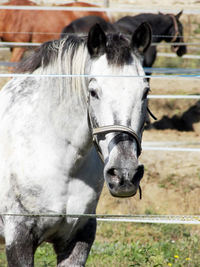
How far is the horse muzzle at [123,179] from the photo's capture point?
2172mm

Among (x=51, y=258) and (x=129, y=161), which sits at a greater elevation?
(x=129, y=161)

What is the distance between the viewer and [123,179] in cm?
218

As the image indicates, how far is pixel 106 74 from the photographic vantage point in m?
2.33

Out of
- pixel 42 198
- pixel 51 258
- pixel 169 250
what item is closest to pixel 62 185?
pixel 42 198

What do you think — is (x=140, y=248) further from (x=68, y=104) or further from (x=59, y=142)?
(x=68, y=104)

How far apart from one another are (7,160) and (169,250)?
187 cm

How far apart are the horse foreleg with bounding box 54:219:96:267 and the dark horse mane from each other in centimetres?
88

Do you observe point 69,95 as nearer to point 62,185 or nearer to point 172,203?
point 62,185

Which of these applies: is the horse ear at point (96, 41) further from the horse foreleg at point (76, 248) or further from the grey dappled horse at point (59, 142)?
the horse foreleg at point (76, 248)

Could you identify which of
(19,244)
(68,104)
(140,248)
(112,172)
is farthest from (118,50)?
(140,248)

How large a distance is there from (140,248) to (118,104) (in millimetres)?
1969

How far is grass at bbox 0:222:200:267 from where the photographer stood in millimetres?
3754

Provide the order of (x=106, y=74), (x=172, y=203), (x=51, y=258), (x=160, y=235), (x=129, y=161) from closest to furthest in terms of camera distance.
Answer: (x=129, y=161)
(x=106, y=74)
(x=51, y=258)
(x=160, y=235)
(x=172, y=203)

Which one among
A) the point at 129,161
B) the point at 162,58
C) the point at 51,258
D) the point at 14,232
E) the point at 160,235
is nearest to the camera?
the point at 129,161
